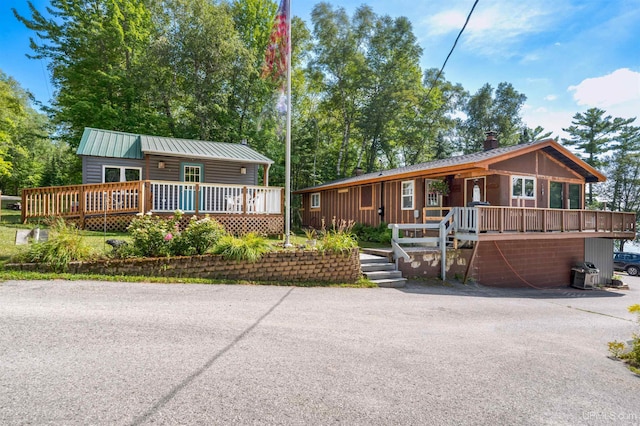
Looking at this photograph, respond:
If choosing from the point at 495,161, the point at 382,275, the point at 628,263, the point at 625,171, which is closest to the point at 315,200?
the point at 495,161

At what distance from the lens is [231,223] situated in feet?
34.6

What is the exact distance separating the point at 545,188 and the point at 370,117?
14.4 metres

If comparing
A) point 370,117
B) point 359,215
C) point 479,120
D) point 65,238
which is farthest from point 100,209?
point 479,120

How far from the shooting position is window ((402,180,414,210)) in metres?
13.3

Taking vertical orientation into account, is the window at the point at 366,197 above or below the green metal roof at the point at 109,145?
below

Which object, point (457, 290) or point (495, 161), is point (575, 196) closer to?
point (495, 161)

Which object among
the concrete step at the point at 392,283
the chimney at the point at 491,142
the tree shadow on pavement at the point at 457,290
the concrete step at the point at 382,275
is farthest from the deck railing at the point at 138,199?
the chimney at the point at 491,142

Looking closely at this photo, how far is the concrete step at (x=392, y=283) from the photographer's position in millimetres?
8042

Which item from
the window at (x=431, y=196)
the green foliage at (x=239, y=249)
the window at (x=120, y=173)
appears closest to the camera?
the green foliage at (x=239, y=249)

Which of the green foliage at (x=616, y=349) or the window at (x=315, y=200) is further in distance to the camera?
the window at (x=315, y=200)

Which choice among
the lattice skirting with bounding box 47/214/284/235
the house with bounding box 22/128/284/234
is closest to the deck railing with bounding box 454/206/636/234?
the lattice skirting with bounding box 47/214/284/235

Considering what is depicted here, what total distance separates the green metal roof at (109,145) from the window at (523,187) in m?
14.9

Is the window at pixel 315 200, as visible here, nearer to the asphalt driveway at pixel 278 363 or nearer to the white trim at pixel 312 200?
the white trim at pixel 312 200

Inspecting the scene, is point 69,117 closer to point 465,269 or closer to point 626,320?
point 465,269
